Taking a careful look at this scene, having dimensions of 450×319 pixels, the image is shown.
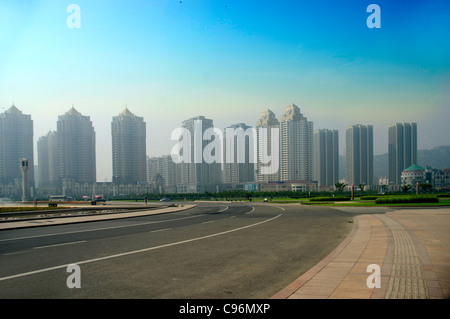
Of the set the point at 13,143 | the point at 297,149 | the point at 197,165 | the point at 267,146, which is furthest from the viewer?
the point at 297,149

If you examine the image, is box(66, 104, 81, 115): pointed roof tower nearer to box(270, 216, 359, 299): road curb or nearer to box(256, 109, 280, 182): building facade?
box(256, 109, 280, 182): building facade

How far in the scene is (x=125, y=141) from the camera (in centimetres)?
18488

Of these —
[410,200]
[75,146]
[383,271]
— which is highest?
[75,146]

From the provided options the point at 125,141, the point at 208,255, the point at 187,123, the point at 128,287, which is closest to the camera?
the point at 128,287

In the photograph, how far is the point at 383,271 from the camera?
748 cm

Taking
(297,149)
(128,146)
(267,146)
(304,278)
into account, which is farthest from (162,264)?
(297,149)

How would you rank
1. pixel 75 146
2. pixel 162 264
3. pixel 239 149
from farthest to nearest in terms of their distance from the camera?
pixel 75 146 < pixel 239 149 < pixel 162 264

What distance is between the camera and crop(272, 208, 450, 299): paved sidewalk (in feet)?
19.5

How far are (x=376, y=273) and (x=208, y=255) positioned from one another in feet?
16.6

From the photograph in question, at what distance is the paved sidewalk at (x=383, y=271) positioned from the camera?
5.93 meters

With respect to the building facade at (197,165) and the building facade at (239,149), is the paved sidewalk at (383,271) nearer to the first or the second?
the building facade at (197,165)

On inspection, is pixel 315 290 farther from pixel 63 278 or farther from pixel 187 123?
pixel 187 123

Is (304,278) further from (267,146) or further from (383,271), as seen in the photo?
(267,146)

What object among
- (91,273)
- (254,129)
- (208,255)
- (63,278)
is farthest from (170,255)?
(254,129)
